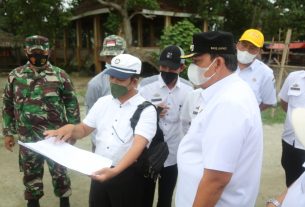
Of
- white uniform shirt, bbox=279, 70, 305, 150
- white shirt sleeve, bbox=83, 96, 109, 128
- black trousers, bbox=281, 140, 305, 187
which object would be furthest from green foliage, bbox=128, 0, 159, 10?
white shirt sleeve, bbox=83, 96, 109, 128

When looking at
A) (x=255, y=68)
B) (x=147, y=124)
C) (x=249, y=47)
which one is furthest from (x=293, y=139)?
(x=147, y=124)

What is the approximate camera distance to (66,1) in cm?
1811

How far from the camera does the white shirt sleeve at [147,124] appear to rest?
7.62 feet

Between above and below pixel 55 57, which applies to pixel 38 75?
above

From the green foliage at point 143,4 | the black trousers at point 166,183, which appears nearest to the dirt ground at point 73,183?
the black trousers at point 166,183

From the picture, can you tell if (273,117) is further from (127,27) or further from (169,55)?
(127,27)

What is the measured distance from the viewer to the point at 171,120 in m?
3.15

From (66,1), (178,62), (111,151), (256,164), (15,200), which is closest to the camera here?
(256,164)

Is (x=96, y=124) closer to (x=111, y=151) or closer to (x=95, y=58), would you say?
(x=111, y=151)

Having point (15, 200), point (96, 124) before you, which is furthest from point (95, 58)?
point (96, 124)

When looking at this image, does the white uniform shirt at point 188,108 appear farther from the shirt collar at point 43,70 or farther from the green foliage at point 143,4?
the green foliage at point 143,4

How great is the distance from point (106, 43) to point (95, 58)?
15.4 m

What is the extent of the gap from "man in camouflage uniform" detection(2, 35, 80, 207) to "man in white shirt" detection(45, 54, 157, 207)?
1.06 meters

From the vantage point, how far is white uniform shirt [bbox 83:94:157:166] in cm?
236
